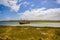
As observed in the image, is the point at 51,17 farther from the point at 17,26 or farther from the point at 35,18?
the point at 17,26

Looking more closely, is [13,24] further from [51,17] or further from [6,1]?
[51,17]

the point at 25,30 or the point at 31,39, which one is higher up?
the point at 25,30

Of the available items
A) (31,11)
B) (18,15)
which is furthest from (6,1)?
(31,11)

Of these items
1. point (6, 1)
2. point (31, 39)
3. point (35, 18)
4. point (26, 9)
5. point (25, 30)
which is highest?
point (6, 1)

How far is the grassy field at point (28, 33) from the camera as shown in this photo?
1942 millimetres

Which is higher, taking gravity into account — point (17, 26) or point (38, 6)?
point (38, 6)

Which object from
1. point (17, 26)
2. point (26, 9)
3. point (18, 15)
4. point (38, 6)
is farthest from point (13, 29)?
point (38, 6)

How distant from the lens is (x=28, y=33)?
1.99 metres

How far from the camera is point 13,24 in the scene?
2.04 metres

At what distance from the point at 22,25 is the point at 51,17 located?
472 millimetres

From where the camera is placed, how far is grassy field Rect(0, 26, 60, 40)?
1.94m

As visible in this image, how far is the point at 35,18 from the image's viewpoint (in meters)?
2.02

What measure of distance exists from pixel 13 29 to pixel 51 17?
0.63 metres

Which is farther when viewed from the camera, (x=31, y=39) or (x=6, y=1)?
(x=6, y=1)
